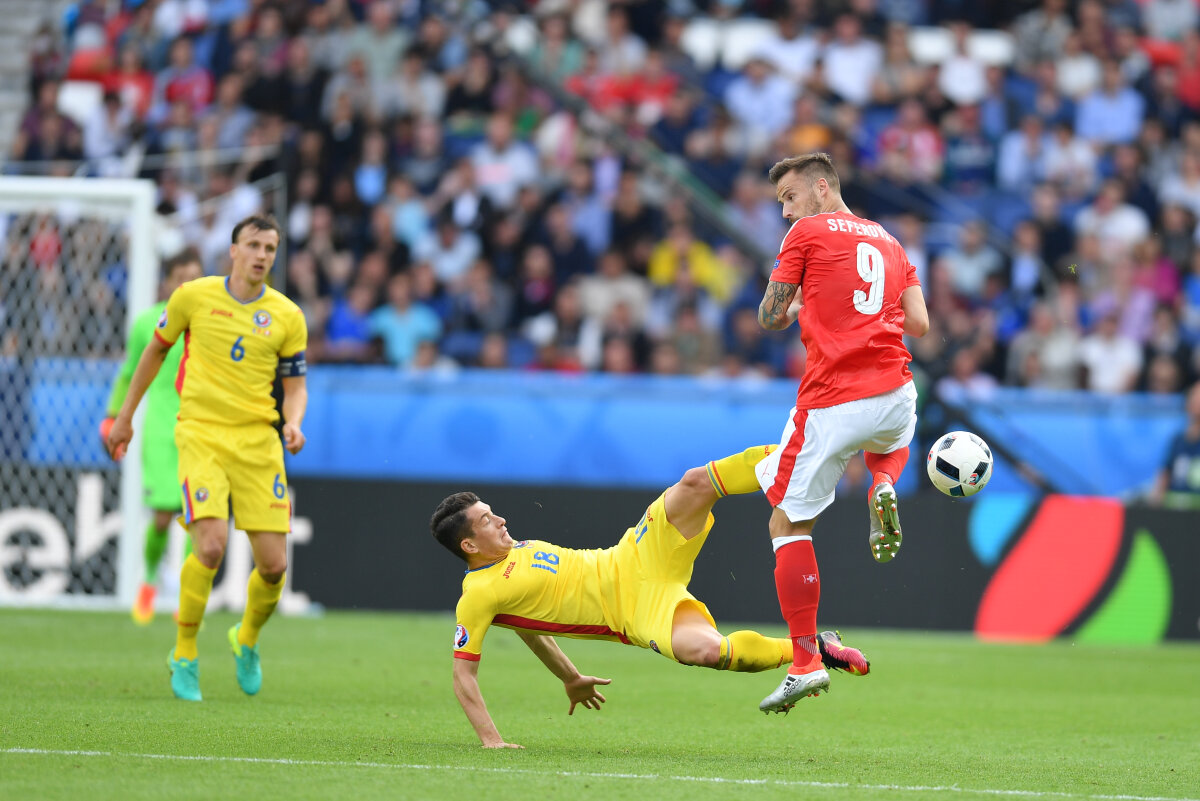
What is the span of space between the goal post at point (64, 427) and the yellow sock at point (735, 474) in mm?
7115

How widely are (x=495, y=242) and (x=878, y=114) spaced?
4.37 meters

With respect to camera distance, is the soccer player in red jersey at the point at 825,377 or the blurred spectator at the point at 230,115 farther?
the blurred spectator at the point at 230,115

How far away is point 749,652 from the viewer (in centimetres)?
636

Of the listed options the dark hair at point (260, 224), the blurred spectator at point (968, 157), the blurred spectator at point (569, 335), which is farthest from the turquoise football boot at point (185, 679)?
the blurred spectator at point (968, 157)

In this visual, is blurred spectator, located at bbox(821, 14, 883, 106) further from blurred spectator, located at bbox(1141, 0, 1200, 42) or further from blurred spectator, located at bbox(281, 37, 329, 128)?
blurred spectator, located at bbox(281, 37, 329, 128)

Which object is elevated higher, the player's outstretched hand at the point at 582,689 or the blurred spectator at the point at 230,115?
the blurred spectator at the point at 230,115

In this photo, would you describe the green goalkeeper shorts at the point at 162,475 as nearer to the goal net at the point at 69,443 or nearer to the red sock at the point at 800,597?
the goal net at the point at 69,443

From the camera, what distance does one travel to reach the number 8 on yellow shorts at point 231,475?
25.3ft

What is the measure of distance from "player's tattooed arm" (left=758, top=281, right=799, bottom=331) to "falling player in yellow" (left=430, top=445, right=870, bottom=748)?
1.80 ft

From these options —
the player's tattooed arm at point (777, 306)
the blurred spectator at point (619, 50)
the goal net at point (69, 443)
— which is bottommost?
the goal net at point (69, 443)

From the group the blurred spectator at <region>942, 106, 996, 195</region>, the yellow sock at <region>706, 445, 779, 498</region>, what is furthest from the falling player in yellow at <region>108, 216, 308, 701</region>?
the blurred spectator at <region>942, 106, 996, 195</region>

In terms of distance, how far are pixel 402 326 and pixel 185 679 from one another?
6.93 metres

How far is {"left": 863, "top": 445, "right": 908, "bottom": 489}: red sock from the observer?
6.68m

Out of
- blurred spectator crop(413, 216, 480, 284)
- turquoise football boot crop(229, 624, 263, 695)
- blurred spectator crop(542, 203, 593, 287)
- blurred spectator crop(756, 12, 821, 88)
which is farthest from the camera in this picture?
blurred spectator crop(756, 12, 821, 88)
